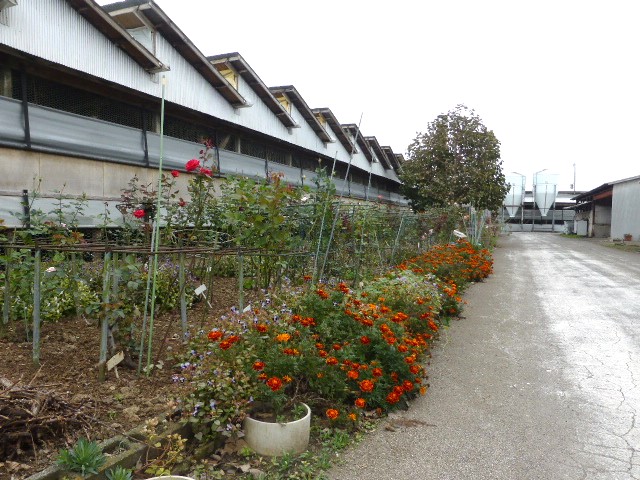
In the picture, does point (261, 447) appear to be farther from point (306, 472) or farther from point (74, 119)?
point (74, 119)

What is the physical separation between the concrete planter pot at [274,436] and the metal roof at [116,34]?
9.29m

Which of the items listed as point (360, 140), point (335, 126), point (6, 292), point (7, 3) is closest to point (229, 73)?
point (7, 3)

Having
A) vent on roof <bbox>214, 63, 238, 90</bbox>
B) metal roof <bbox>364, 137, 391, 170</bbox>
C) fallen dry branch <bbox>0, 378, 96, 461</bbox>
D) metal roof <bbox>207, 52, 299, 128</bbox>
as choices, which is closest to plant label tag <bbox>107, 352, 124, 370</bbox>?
fallen dry branch <bbox>0, 378, 96, 461</bbox>

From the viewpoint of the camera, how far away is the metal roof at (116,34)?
9484mm

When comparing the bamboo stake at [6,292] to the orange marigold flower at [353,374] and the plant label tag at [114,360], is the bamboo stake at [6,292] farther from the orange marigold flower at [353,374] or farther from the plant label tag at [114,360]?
the orange marigold flower at [353,374]

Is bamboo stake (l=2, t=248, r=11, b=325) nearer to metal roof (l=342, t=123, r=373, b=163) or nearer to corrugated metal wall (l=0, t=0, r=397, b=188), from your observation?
corrugated metal wall (l=0, t=0, r=397, b=188)

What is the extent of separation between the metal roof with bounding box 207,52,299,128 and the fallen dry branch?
13391 millimetres

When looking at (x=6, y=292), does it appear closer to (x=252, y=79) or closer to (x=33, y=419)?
(x=33, y=419)

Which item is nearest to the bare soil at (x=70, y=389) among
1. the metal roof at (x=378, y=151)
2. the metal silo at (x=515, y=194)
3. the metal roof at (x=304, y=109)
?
the metal roof at (x=304, y=109)

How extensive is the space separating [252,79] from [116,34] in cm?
610

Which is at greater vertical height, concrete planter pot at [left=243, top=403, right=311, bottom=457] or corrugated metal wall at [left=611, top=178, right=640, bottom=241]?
corrugated metal wall at [left=611, top=178, right=640, bottom=241]

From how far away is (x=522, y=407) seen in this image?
14.1 ft

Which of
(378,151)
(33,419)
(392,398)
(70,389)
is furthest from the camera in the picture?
(378,151)

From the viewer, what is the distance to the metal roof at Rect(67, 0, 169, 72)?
373 inches
